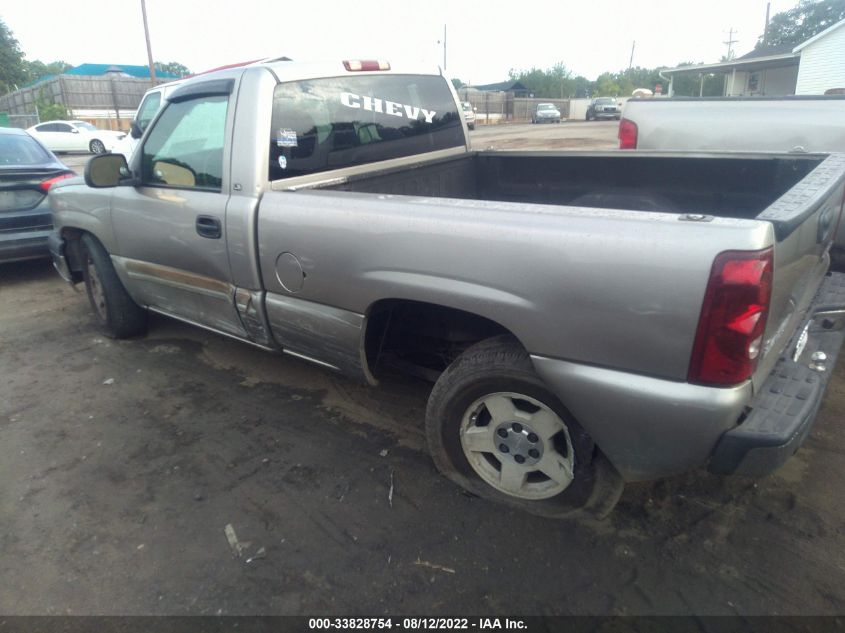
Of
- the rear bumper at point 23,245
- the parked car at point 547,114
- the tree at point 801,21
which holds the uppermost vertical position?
the tree at point 801,21

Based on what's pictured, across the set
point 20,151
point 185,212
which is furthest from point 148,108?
point 185,212

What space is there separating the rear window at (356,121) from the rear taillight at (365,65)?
0.18 feet

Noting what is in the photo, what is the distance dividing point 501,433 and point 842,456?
68.4 inches

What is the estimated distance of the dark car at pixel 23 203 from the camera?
5.99 meters

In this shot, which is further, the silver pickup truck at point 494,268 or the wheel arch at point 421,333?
the wheel arch at point 421,333

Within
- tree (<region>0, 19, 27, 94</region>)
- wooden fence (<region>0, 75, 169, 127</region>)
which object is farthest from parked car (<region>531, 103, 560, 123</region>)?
tree (<region>0, 19, 27, 94</region>)

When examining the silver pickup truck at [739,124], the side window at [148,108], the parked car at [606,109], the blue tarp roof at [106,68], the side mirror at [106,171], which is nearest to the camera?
the side mirror at [106,171]

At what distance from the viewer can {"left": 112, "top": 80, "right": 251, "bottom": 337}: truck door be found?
3.21m

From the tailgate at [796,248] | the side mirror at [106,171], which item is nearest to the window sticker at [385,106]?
the side mirror at [106,171]

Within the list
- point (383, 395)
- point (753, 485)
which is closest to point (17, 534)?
point (383, 395)

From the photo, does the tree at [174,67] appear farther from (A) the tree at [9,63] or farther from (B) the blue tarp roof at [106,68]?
(A) the tree at [9,63]

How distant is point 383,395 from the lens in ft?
12.2

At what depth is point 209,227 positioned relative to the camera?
320cm

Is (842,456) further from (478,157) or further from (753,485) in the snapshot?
(478,157)
